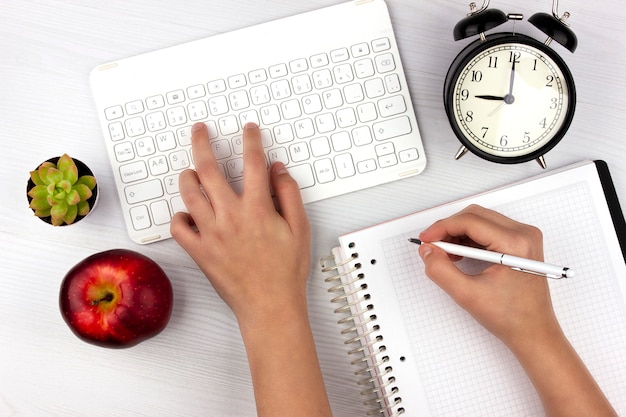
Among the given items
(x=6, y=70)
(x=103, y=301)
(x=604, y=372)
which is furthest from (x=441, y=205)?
(x=6, y=70)

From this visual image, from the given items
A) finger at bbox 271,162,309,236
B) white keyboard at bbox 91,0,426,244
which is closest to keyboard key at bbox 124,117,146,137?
white keyboard at bbox 91,0,426,244

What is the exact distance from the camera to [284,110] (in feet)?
2.66

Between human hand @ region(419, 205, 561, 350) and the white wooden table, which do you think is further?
the white wooden table

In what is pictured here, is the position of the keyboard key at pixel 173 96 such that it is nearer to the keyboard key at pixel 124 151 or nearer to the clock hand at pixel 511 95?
the keyboard key at pixel 124 151

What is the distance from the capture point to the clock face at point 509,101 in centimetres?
75

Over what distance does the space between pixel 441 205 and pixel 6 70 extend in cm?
66

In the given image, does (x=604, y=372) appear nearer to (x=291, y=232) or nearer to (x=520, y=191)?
(x=520, y=191)

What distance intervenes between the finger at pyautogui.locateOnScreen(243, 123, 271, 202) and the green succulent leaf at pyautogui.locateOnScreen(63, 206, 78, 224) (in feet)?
0.75

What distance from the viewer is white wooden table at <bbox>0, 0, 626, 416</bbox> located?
2.70 ft

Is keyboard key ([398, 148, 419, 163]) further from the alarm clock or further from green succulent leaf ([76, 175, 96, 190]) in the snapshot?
green succulent leaf ([76, 175, 96, 190])

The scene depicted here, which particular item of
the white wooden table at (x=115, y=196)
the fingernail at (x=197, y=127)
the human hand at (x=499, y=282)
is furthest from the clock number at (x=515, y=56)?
the fingernail at (x=197, y=127)

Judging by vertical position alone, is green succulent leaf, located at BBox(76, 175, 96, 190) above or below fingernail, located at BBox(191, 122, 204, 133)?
below

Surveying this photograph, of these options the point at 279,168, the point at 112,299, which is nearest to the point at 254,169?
the point at 279,168

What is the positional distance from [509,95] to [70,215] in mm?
608
